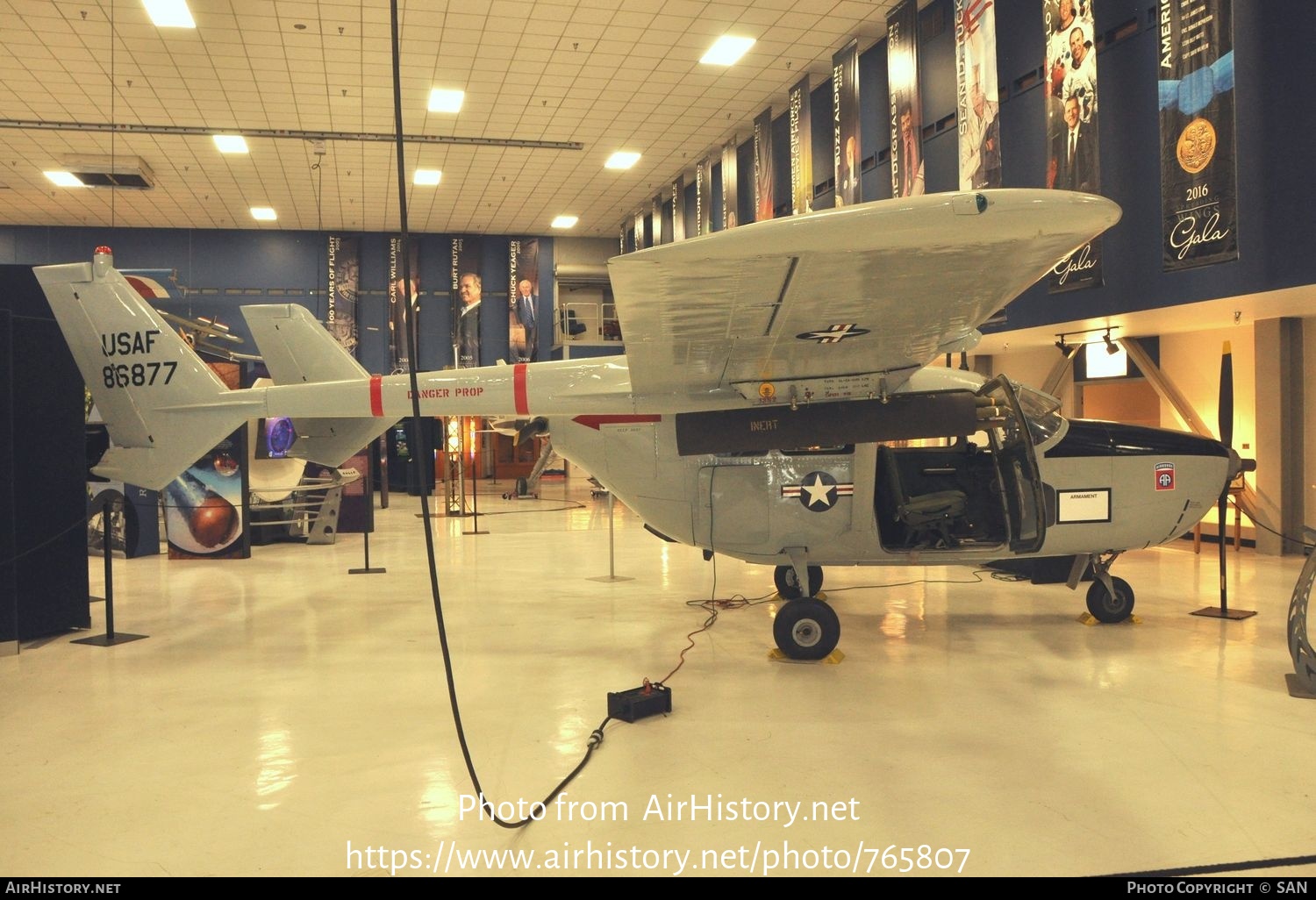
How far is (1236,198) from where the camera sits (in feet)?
27.8

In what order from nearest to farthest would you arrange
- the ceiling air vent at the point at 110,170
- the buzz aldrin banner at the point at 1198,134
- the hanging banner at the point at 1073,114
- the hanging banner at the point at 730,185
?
the buzz aldrin banner at the point at 1198,134 < the hanging banner at the point at 1073,114 < the ceiling air vent at the point at 110,170 < the hanging banner at the point at 730,185

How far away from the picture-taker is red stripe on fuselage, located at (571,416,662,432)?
6.53 m

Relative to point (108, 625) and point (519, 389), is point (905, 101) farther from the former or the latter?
point (108, 625)

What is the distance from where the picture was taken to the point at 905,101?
12672mm

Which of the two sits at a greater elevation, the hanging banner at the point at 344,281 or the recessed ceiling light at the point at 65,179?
the recessed ceiling light at the point at 65,179

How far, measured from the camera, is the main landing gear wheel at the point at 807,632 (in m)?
5.87

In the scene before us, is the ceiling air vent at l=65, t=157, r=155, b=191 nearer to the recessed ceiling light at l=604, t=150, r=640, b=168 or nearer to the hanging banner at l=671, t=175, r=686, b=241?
the recessed ceiling light at l=604, t=150, r=640, b=168

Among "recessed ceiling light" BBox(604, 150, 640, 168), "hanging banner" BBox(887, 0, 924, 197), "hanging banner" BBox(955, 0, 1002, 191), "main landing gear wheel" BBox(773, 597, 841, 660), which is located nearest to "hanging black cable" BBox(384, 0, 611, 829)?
"main landing gear wheel" BBox(773, 597, 841, 660)

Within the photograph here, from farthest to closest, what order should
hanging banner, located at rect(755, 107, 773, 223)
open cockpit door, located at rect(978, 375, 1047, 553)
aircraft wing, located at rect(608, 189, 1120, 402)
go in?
1. hanging banner, located at rect(755, 107, 773, 223)
2. open cockpit door, located at rect(978, 375, 1047, 553)
3. aircraft wing, located at rect(608, 189, 1120, 402)

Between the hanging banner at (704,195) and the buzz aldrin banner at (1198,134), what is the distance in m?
11.4

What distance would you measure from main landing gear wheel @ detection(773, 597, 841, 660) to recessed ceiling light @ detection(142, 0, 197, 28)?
38.8 ft

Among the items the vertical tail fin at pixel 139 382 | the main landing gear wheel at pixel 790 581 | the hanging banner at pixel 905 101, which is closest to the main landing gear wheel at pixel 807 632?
the main landing gear wheel at pixel 790 581

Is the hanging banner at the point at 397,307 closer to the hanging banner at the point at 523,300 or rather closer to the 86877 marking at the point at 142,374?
the hanging banner at the point at 523,300

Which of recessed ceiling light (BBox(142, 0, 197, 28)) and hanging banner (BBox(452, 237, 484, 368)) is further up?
recessed ceiling light (BBox(142, 0, 197, 28))
